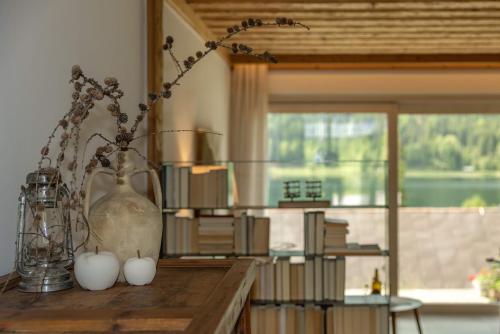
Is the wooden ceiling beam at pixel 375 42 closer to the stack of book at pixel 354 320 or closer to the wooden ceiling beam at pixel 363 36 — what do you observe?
the wooden ceiling beam at pixel 363 36

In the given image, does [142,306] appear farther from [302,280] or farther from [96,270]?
[302,280]

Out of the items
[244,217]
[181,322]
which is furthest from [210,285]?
[244,217]

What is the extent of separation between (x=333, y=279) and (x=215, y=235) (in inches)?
27.2

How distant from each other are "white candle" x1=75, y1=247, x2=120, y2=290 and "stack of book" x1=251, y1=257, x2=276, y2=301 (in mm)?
2203

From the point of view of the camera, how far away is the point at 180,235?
417cm

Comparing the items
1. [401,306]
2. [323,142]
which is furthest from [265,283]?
[323,142]

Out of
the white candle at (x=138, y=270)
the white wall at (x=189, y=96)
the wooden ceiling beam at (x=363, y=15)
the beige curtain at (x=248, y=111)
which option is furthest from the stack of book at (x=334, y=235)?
the beige curtain at (x=248, y=111)

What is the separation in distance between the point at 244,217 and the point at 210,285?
7.00ft

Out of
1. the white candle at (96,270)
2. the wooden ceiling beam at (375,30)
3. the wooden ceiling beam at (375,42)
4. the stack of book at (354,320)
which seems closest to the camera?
the white candle at (96,270)

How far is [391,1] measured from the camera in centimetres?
454

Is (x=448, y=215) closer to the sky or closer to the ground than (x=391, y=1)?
closer to the ground

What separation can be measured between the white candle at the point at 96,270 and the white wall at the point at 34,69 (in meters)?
0.41

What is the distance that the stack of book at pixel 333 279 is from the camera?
13.4 feet

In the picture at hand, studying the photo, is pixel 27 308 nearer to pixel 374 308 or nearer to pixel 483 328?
pixel 374 308
